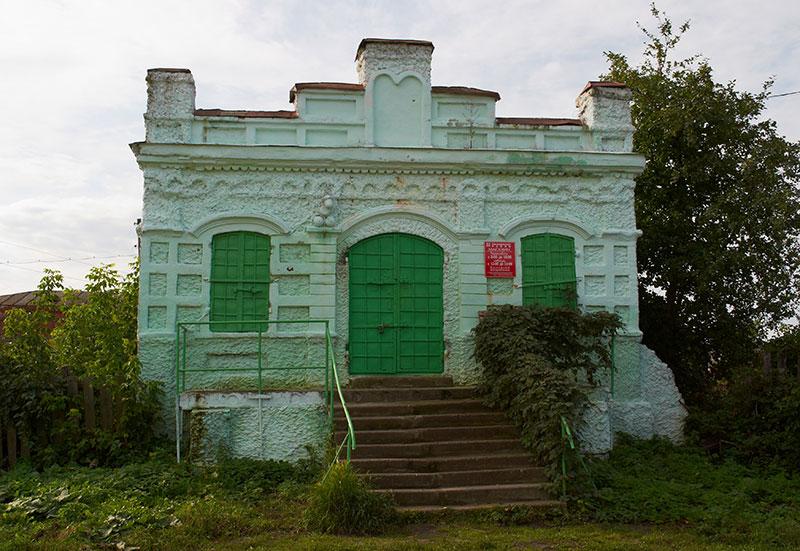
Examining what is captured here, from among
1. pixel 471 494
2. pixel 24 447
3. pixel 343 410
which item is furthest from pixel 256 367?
pixel 471 494

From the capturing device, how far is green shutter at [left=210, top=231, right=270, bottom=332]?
36.4ft

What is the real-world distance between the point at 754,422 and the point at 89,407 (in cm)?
899

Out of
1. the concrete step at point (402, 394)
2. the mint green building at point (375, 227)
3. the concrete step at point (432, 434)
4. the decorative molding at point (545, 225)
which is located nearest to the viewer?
the concrete step at point (432, 434)

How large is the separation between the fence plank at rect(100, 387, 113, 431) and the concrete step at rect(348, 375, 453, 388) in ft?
10.2

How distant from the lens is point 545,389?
29.7 feet

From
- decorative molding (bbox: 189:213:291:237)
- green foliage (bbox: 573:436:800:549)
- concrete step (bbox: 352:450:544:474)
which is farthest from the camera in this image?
decorative molding (bbox: 189:213:291:237)

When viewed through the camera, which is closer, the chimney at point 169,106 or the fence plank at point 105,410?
the fence plank at point 105,410

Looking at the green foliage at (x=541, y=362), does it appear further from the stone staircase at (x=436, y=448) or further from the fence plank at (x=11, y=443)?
the fence plank at (x=11, y=443)

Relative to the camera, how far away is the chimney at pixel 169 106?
1128 centimetres

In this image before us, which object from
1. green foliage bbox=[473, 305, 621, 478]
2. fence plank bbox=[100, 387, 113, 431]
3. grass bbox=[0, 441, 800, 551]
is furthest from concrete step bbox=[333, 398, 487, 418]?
fence plank bbox=[100, 387, 113, 431]

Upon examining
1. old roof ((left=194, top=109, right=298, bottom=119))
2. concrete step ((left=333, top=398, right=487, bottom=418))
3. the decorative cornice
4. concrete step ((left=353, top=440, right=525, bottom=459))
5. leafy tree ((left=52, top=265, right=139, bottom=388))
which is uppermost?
old roof ((left=194, top=109, right=298, bottom=119))

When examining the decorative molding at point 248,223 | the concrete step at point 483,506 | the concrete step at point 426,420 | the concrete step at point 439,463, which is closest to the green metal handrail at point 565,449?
the concrete step at point 483,506

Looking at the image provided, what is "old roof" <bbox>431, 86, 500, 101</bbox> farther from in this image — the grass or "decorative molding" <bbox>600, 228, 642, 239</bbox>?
the grass

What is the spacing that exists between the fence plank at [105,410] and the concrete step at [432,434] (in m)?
3.06
